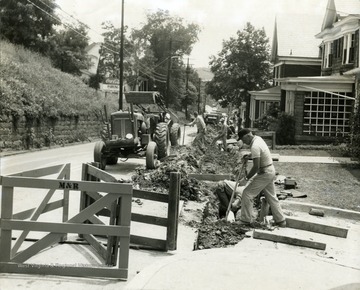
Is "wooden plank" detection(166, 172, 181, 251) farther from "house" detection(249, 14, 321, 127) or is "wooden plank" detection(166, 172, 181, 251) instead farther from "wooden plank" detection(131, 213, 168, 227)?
"house" detection(249, 14, 321, 127)

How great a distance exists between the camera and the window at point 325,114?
2614cm

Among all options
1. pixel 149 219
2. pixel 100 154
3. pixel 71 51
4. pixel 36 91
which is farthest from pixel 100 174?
pixel 71 51

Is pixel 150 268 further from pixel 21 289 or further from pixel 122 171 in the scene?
pixel 122 171

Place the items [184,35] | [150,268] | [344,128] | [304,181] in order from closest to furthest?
[150,268] < [304,181] < [344,128] < [184,35]

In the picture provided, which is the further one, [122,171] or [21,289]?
[122,171]

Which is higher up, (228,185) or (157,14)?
(157,14)

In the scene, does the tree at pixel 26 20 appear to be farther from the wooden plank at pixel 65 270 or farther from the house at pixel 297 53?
the wooden plank at pixel 65 270

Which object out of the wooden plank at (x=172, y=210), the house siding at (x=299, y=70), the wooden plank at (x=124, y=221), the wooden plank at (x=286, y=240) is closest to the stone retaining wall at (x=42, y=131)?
the house siding at (x=299, y=70)

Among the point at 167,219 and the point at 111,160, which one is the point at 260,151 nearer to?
the point at 167,219

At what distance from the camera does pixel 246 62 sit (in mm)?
45719

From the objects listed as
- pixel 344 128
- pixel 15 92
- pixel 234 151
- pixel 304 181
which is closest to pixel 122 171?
pixel 304 181

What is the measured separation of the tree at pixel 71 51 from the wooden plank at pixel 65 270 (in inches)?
1687

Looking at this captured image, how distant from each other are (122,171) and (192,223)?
745 cm

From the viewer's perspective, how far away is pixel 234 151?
21.5 metres
